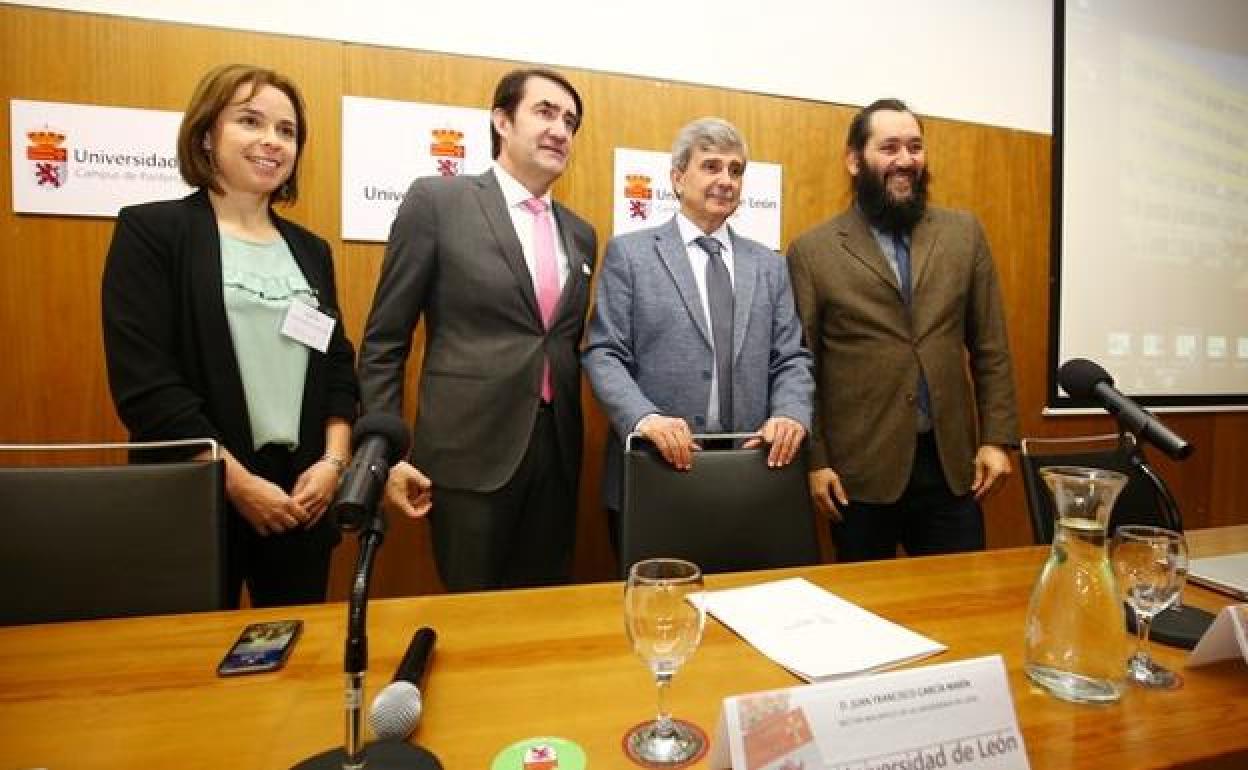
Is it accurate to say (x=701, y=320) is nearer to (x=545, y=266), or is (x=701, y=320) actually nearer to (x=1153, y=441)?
(x=545, y=266)

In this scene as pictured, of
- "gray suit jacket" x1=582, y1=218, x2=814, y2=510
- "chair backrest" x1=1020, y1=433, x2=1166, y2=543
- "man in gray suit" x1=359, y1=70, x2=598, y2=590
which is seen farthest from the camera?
"gray suit jacket" x1=582, y1=218, x2=814, y2=510

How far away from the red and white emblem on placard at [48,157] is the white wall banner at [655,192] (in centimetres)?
172

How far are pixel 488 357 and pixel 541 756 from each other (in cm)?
125

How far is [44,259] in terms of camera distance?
82.0 inches

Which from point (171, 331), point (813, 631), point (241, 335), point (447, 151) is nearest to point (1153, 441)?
point (813, 631)

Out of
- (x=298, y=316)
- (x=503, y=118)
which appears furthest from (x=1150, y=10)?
(x=298, y=316)

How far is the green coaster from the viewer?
2.23 ft

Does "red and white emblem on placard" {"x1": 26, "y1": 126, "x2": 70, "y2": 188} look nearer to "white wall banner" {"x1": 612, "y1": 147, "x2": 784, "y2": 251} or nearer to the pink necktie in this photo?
the pink necktie

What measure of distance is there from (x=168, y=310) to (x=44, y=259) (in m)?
0.97

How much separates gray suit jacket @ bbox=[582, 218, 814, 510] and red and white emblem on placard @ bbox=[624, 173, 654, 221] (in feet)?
2.02

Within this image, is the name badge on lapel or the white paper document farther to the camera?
Result: the name badge on lapel

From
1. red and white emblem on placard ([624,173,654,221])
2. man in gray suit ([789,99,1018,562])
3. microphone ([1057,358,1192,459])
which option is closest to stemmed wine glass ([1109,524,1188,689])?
microphone ([1057,358,1192,459])

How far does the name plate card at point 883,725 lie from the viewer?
0.61 metres

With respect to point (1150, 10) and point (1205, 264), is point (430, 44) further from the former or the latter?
point (1205, 264)
